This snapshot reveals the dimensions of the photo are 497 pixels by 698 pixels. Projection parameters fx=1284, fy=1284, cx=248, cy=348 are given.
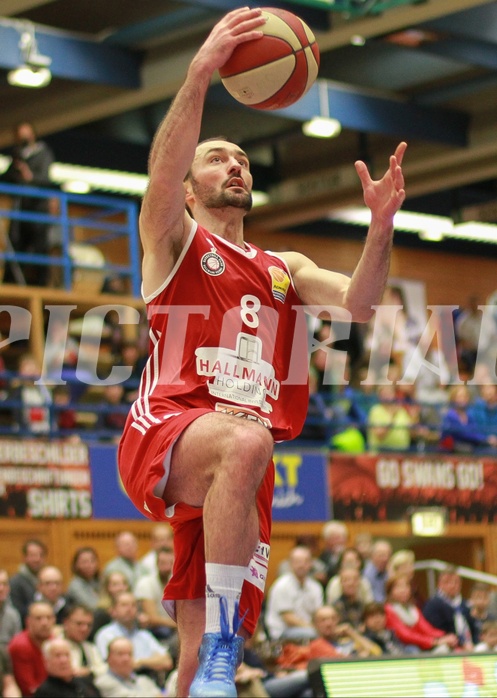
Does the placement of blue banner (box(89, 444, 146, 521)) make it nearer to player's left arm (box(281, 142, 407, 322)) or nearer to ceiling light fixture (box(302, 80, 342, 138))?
ceiling light fixture (box(302, 80, 342, 138))

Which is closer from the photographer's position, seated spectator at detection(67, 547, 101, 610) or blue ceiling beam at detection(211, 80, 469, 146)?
seated spectator at detection(67, 547, 101, 610)

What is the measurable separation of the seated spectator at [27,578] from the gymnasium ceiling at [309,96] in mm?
6031

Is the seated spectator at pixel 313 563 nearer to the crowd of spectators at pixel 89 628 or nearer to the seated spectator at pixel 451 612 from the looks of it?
the seated spectator at pixel 451 612

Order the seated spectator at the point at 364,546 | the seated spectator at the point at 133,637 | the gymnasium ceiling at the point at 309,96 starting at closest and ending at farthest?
the seated spectator at the point at 133,637, the seated spectator at the point at 364,546, the gymnasium ceiling at the point at 309,96

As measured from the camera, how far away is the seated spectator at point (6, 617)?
10803 millimetres

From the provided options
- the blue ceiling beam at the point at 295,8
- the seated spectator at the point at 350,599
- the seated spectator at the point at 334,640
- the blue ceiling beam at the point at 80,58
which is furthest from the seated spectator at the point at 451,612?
the blue ceiling beam at the point at 80,58

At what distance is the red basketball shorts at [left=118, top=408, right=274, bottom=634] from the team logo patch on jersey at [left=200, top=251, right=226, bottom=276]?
708mm

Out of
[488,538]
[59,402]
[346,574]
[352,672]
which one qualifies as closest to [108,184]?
[59,402]

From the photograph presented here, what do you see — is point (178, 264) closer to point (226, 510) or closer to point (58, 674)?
point (226, 510)

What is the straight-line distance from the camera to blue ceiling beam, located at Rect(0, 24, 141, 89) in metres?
15.9

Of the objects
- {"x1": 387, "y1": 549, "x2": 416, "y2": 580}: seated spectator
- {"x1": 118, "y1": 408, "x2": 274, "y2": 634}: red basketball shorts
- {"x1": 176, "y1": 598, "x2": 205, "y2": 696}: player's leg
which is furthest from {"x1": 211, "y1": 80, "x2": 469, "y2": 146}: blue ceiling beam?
{"x1": 176, "y1": 598, "x2": 205, "y2": 696}: player's leg

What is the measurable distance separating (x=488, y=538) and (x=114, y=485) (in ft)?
21.0

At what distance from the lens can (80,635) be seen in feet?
35.7

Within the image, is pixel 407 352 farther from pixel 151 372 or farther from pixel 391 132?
pixel 151 372
